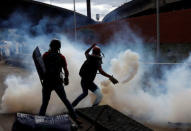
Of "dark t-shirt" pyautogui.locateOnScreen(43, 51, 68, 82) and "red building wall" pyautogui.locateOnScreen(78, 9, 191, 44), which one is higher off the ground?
"red building wall" pyautogui.locateOnScreen(78, 9, 191, 44)

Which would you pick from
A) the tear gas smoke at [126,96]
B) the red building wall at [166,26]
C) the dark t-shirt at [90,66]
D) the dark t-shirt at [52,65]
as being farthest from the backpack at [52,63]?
the red building wall at [166,26]

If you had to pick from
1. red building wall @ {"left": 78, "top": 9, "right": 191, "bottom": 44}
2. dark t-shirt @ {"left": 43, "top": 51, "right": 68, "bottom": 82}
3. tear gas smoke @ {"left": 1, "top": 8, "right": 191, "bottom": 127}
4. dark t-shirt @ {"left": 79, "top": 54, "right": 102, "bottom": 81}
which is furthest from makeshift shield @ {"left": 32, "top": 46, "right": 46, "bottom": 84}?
red building wall @ {"left": 78, "top": 9, "right": 191, "bottom": 44}

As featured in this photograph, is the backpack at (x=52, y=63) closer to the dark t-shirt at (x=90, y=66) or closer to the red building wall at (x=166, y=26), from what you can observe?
the dark t-shirt at (x=90, y=66)

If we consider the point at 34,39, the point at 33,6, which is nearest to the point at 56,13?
the point at 33,6

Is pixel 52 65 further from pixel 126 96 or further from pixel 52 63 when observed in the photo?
pixel 126 96

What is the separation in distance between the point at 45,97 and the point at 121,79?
2795 millimetres

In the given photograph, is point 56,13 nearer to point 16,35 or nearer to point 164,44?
point 16,35

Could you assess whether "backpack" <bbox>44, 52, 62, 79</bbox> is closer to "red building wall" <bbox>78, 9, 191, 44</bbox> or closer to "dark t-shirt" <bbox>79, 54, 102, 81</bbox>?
"dark t-shirt" <bbox>79, 54, 102, 81</bbox>

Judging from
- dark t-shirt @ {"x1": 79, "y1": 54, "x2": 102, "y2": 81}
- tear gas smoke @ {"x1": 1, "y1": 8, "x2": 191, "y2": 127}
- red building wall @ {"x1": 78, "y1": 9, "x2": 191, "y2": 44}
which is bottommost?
tear gas smoke @ {"x1": 1, "y1": 8, "x2": 191, "y2": 127}

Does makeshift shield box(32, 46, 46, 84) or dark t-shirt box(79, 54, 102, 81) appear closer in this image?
makeshift shield box(32, 46, 46, 84)

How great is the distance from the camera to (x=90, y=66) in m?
5.65

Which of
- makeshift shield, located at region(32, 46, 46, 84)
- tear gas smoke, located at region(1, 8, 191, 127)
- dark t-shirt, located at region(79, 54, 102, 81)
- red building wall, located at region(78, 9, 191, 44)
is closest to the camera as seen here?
makeshift shield, located at region(32, 46, 46, 84)

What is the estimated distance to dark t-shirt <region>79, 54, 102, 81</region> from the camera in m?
5.60

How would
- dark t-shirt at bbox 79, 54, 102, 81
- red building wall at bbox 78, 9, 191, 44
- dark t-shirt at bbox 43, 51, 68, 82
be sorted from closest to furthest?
1. dark t-shirt at bbox 43, 51, 68, 82
2. dark t-shirt at bbox 79, 54, 102, 81
3. red building wall at bbox 78, 9, 191, 44
